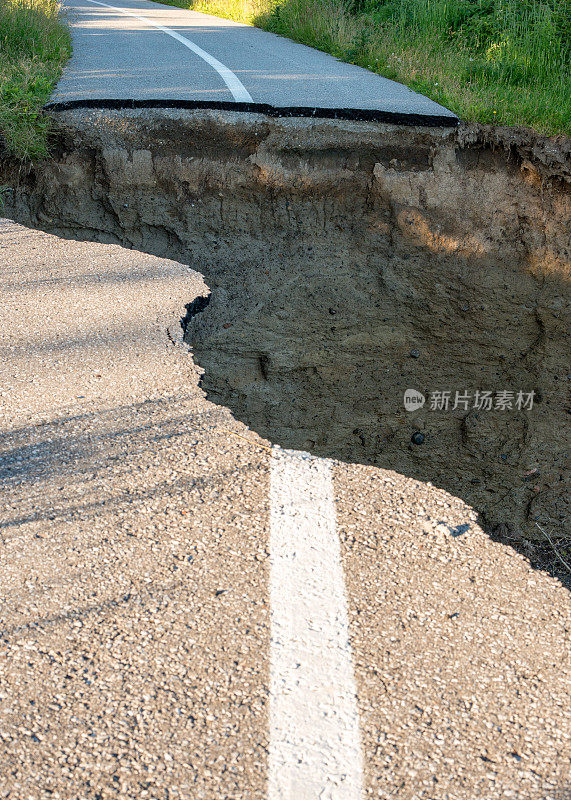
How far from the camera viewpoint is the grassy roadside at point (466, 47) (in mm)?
5875

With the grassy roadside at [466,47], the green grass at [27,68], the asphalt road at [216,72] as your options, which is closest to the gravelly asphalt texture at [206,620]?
the green grass at [27,68]

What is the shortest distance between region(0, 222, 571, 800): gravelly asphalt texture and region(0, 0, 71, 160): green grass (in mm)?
3157

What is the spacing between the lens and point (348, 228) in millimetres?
5617

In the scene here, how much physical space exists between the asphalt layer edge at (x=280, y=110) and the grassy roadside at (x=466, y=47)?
371 mm

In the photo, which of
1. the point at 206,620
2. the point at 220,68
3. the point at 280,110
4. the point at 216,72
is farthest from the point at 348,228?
the point at 206,620

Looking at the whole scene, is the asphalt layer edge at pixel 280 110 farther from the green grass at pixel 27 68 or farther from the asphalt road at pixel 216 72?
the green grass at pixel 27 68

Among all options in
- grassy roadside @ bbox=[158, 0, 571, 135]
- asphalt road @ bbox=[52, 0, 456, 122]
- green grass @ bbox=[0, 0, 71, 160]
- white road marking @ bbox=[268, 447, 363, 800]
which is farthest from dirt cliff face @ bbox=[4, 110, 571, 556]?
white road marking @ bbox=[268, 447, 363, 800]

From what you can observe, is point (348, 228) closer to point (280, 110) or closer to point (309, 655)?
point (280, 110)

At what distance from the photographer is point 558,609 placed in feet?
7.00

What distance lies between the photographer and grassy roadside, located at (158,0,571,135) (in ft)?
19.3

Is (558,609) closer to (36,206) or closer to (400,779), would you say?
(400,779)

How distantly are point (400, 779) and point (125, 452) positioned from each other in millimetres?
1598

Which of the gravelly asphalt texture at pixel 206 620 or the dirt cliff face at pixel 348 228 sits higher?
the dirt cliff face at pixel 348 228

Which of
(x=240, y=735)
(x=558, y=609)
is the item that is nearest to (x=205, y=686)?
(x=240, y=735)
